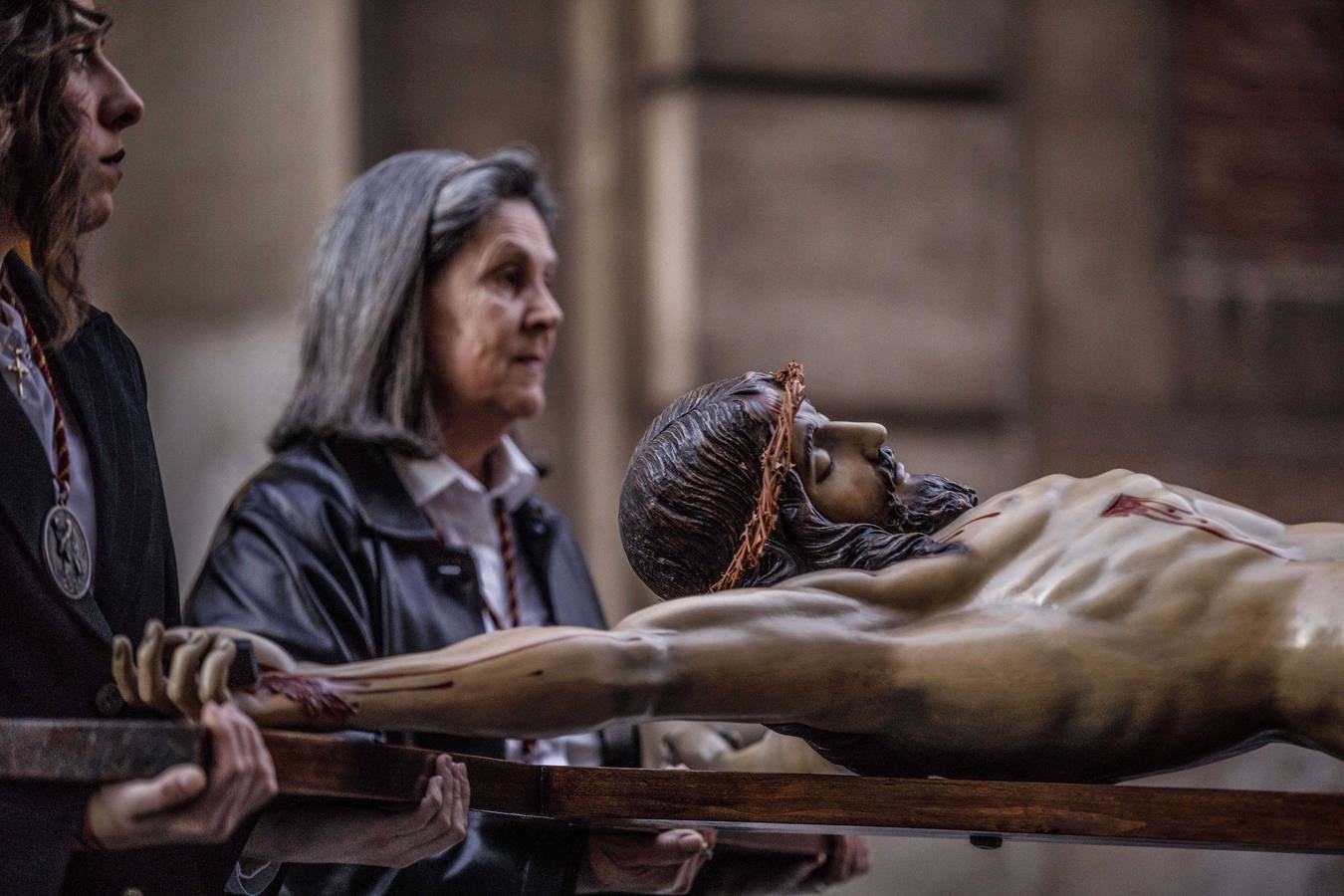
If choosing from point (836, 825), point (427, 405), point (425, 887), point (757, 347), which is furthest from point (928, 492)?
point (757, 347)

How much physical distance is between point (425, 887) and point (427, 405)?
95 centimetres

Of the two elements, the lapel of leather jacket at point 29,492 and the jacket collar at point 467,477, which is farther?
the jacket collar at point 467,477

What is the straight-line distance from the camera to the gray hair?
341 cm

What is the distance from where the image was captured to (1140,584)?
227 centimetres

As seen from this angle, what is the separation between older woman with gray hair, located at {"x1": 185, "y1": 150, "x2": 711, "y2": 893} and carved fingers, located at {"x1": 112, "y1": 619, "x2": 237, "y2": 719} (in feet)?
3.79

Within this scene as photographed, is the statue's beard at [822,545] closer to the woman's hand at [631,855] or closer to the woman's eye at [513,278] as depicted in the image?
the woman's hand at [631,855]

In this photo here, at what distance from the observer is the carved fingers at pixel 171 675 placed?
177cm

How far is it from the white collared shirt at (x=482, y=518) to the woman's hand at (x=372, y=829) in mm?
1074

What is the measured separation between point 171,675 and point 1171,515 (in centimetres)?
123

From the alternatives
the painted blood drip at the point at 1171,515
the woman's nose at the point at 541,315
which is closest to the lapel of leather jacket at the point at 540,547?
the woman's nose at the point at 541,315

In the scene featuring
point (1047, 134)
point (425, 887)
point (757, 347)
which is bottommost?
point (425, 887)

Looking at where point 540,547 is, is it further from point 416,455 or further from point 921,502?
point 921,502

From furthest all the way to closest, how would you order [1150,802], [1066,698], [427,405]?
[427,405] < [1066,698] < [1150,802]

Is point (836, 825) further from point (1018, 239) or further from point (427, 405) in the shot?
point (1018, 239)
